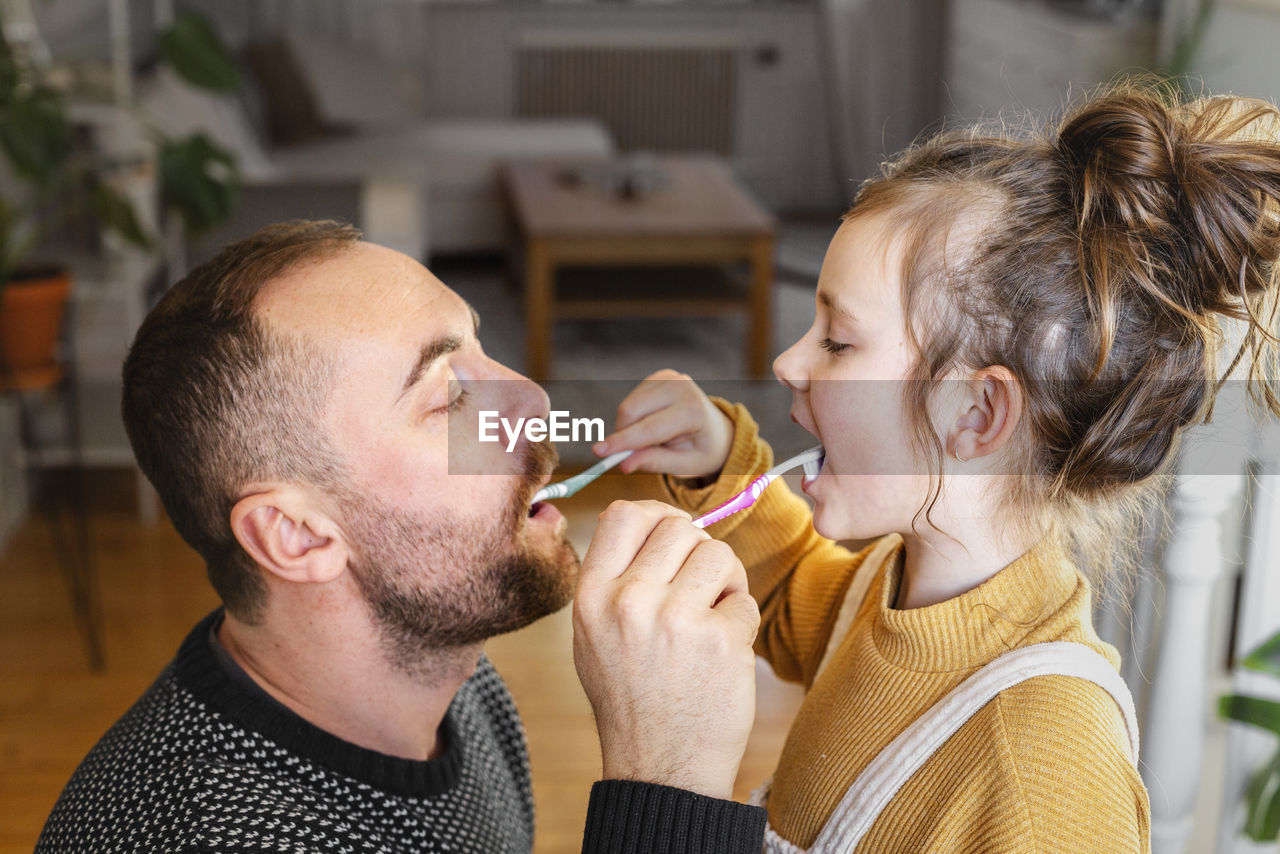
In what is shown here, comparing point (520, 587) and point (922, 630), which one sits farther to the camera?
point (520, 587)

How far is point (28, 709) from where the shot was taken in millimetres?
2168

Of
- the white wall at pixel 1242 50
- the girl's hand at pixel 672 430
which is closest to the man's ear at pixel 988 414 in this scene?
the girl's hand at pixel 672 430

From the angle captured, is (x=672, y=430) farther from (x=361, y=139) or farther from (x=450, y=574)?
(x=361, y=139)

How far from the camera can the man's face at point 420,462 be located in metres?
0.89

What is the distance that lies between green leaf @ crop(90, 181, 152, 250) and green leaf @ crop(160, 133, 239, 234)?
3.7 inches

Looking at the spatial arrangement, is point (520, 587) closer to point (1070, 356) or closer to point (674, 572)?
point (674, 572)

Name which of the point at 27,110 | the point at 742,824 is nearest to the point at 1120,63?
the point at 27,110

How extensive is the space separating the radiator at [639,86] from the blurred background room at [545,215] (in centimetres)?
1

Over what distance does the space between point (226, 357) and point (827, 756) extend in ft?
1.59

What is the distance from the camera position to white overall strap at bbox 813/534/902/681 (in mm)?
905

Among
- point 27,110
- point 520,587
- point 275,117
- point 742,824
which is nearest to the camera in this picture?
point 742,824

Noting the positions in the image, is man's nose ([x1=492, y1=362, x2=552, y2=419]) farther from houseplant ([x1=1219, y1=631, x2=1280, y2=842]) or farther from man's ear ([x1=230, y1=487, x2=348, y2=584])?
houseplant ([x1=1219, y1=631, x2=1280, y2=842])

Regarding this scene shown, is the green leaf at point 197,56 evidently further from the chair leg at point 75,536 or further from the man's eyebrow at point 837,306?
the man's eyebrow at point 837,306

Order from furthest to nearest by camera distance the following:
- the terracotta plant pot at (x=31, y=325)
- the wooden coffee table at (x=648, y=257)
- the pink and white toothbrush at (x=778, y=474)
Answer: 1. the wooden coffee table at (x=648, y=257)
2. the terracotta plant pot at (x=31, y=325)
3. the pink and white toothbrush at (x=778, y=474)
